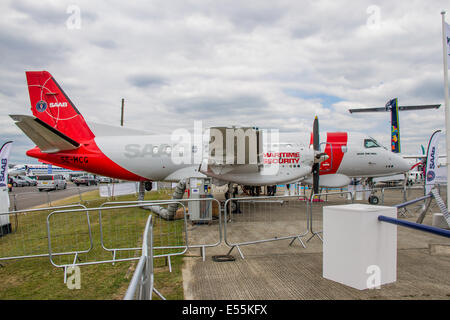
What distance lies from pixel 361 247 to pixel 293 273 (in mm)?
1348

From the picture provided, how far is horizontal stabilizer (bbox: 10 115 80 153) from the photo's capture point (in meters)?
10.1

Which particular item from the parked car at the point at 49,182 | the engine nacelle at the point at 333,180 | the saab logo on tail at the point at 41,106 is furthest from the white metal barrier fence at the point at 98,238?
the parked car at the point at 49,182

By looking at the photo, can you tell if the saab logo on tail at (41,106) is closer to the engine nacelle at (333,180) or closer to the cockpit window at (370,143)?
the engine nacelle at (333,180)

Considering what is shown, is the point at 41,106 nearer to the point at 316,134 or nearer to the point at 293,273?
the point at 316,134

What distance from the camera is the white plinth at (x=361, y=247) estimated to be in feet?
13.2

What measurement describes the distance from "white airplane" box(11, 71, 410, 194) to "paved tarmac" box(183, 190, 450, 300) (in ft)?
14.7

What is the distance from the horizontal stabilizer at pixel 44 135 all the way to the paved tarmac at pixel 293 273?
296 inches

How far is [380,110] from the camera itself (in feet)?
132

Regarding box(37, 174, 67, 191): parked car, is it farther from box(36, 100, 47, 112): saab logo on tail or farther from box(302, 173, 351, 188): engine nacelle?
box(302, 173, 351, 188): engine nacelle

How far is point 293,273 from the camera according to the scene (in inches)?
190

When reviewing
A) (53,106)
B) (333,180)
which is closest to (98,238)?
(53,106)

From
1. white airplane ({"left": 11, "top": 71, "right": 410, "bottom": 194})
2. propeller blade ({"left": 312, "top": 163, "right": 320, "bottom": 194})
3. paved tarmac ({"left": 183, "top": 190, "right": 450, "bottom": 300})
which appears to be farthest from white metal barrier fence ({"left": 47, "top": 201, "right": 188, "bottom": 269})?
propeller blade ({"left": 312, "top": 163, "right": 320, "bottom": 194})
